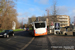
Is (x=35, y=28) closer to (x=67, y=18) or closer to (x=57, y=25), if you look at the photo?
(x=57, y=25)

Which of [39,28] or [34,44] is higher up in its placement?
[39,28]

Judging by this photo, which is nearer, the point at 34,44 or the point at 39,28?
the point at 34,44

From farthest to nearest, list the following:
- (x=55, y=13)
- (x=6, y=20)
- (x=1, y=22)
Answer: (x=6, y=20) → (x=1, y=22) → (x=55, y=13)

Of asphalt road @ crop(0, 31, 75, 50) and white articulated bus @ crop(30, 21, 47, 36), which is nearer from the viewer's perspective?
asphalt road @ crop(0, 31, 75, 50)

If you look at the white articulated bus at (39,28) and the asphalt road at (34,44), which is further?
the white articulated bus at (39,28)

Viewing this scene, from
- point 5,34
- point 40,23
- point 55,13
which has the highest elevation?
point 55,13

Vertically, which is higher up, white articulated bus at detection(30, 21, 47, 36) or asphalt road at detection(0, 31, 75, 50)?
white articulated bus at detection(30, 21, 47, 36)

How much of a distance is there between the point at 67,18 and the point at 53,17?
226ft

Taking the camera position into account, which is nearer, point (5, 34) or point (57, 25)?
point (5, 34)

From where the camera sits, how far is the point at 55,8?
38.1 metres

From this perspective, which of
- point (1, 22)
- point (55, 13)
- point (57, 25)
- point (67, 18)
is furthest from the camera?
point (67, 18)

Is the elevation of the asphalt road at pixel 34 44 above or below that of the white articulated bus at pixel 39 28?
below

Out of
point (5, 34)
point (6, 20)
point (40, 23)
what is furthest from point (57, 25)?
point (6, 20)

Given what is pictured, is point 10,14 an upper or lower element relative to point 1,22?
upper
